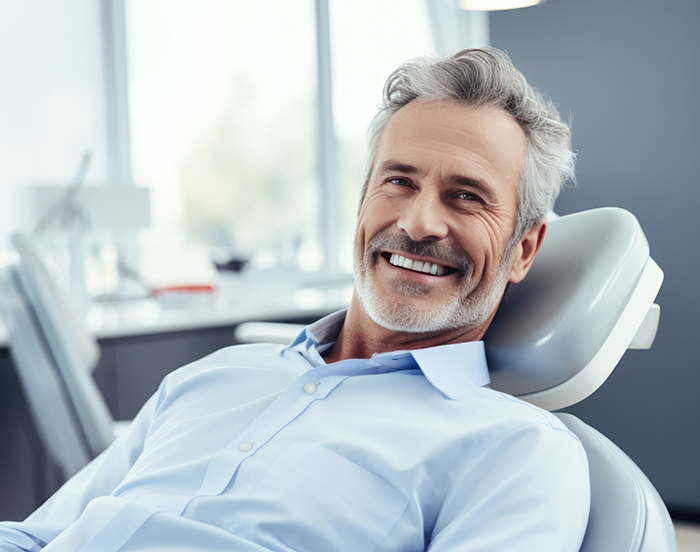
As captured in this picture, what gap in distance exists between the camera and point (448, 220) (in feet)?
3.62

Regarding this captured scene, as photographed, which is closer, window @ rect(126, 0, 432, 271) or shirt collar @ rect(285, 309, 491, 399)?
shirt collar @ rect(285, 309, 491, 399)

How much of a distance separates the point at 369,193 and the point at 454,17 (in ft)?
11.9

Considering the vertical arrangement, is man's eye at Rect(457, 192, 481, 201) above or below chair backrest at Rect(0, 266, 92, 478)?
above

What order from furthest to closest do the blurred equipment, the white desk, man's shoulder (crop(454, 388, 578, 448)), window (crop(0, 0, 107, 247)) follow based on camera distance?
window (crop(0, 0, 107, 247))
the blurred equipment
the white desk
man's shoulder (crop(454, 388, 578, 448))

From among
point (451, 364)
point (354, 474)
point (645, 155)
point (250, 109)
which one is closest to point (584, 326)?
point (451, 364)

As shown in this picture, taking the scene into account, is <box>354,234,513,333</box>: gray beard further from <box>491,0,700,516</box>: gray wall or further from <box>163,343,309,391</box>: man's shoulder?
<box>491,0,700,516</box>: gray wall

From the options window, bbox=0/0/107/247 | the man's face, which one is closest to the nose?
the man's face

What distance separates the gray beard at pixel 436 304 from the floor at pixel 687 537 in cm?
129

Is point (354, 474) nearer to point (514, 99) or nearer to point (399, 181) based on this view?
point (399, 181)

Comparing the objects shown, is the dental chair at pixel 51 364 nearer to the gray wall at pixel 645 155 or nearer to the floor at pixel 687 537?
the gray wall at pixel 645 155

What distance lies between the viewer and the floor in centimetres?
195

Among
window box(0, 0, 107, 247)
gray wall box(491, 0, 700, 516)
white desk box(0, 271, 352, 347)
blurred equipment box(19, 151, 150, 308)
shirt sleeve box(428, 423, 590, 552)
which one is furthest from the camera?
window box(0, 0, 107, 247)

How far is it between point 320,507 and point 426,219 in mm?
475

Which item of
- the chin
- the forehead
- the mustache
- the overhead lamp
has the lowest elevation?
the chin
